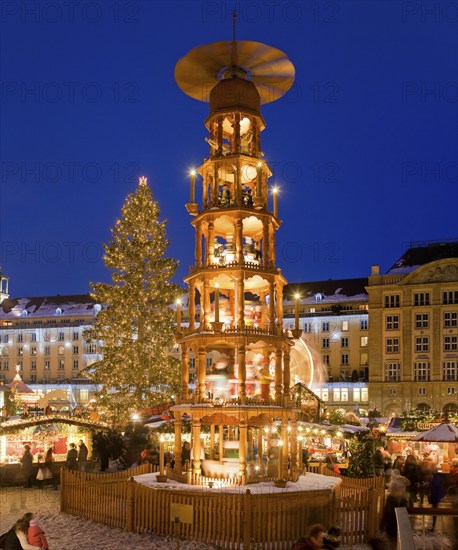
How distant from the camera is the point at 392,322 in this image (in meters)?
80.8

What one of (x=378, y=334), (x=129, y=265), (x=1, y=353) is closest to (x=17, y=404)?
(x=129, y=265)

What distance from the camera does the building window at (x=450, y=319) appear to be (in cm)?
7838

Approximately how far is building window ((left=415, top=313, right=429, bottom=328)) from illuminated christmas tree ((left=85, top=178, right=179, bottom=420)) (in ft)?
141

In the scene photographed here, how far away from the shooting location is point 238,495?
16734 millimetres

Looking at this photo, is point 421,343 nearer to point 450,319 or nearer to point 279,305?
point 450,319

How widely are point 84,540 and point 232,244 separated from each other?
29.5ft

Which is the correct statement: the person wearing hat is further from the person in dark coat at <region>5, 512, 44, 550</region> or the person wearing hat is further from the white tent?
the white tent

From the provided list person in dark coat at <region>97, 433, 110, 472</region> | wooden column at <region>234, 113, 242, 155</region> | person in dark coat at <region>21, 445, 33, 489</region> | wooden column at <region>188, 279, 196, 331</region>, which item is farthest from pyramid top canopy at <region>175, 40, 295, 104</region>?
person in dark coat at <region>97, 433, 110, 472</region>

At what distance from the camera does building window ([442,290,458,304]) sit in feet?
257

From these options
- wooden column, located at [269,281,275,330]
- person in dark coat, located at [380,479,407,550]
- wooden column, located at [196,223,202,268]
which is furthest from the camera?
wooden column, located at [196,223,202,268]

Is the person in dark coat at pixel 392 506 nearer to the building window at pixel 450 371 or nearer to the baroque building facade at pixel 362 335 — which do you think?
the baroque building facade at pixel 362 335

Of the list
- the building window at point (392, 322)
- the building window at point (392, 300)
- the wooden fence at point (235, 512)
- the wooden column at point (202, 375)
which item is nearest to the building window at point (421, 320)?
the building window at point (392, 322)

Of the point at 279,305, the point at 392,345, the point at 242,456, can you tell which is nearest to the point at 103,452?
the point at 279,305

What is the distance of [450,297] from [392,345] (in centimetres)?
775
